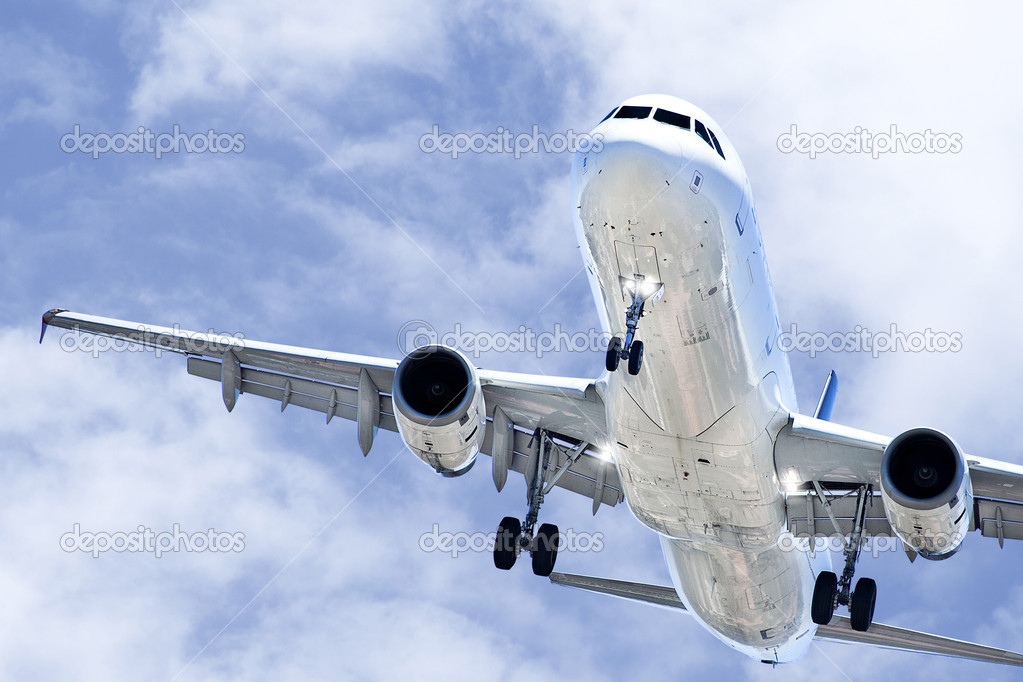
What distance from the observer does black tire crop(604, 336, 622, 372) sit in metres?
16.9

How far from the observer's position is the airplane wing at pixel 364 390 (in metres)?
22.4

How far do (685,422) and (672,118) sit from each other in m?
5.24

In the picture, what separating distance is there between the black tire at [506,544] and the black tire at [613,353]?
258 inches

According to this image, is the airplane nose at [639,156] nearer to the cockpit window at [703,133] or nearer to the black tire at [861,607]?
the cockpit window at [703,133]

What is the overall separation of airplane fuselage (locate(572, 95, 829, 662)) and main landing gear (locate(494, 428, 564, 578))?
6.42 ft

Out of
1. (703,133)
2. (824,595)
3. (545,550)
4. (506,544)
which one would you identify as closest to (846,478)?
(824,595)

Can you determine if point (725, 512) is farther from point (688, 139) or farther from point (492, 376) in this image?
point (688, 139)

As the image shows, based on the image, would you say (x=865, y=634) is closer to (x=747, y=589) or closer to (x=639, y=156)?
(x=747, y=589)

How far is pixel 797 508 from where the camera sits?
75.8 ft

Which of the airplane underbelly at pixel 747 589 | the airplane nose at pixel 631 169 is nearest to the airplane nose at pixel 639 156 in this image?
the airplane nose at pixel 631 169

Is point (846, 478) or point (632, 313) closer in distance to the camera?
point (632, 313)

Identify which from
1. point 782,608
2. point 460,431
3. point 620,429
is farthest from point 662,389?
point 782,608

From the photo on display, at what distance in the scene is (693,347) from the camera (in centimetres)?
1814

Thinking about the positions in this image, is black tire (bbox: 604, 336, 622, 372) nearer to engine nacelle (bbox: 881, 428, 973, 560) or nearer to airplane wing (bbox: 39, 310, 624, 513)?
airplane wing (bbox: 39, 310, 624, 513)
